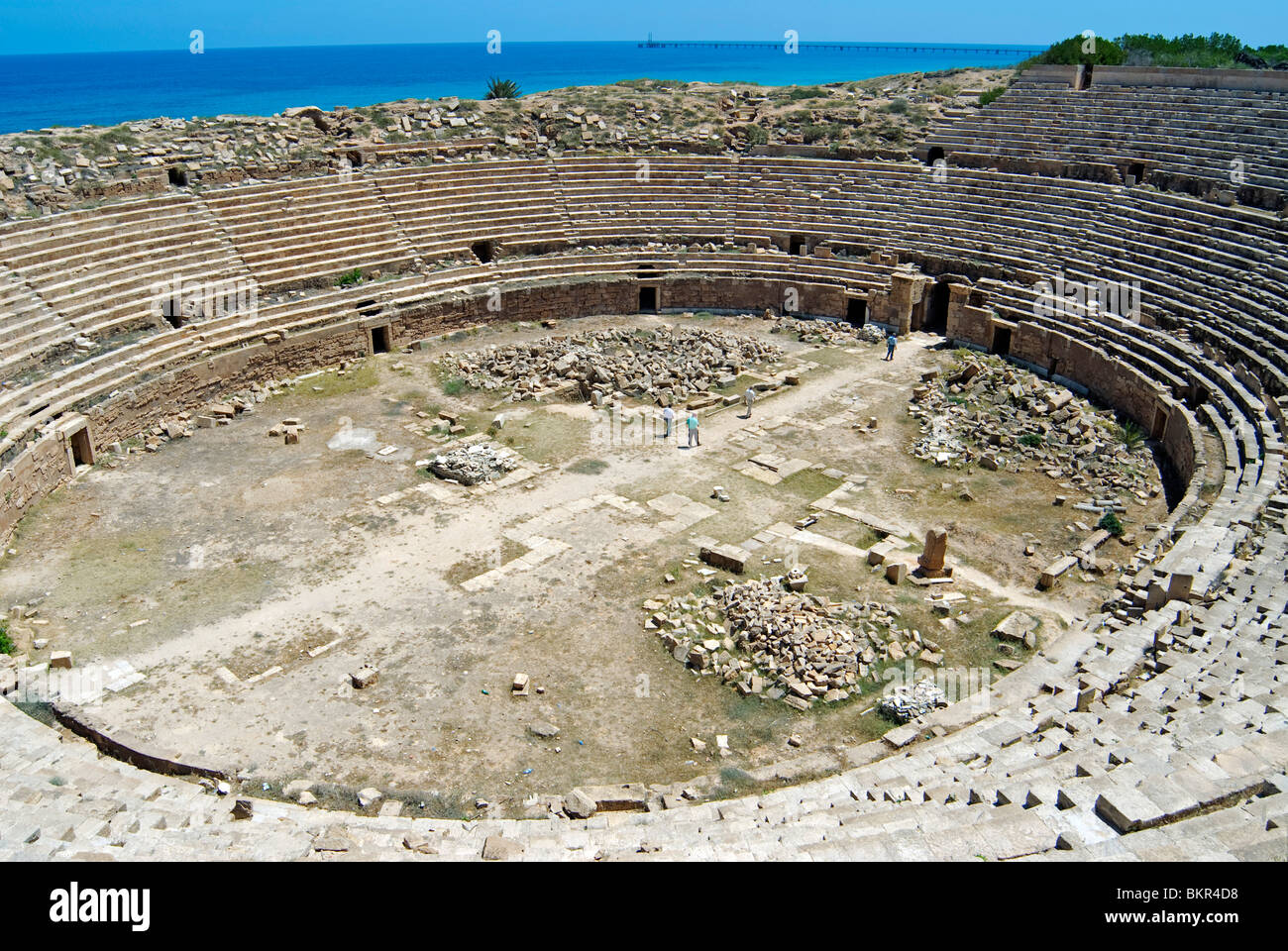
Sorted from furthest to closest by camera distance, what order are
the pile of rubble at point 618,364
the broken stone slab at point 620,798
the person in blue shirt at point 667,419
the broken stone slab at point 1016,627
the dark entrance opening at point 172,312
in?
the dark entrance opening at point 172,312, the pile of rubble at point 618,364, the person in blue shirt at point 667,419, the broken stone slab at point 1016,627, the broken stone slab at point 620,798

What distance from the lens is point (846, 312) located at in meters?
30.1

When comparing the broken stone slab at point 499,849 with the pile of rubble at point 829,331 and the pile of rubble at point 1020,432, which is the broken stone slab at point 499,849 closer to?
the pile of rubble at point 1020,432

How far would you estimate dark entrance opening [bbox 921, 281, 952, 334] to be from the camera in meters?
29.3

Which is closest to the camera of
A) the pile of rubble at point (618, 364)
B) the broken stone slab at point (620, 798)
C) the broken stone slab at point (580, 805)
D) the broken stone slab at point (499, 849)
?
the broken stone slab at point (499, 849)

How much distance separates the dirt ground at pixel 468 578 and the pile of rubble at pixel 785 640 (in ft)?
1.01

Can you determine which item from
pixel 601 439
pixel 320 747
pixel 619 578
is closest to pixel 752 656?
pixel 619 578

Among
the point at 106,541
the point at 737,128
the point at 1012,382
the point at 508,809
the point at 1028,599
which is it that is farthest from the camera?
the point at 737,128

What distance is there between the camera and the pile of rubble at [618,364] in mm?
24234

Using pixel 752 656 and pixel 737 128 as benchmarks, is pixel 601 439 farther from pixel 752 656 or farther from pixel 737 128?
pixel 737 128

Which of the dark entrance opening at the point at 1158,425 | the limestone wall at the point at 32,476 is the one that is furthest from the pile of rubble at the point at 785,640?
the limestone wall at the point at 32,476

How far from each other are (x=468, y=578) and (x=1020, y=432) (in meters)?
12.5

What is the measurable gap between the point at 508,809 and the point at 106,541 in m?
10.3

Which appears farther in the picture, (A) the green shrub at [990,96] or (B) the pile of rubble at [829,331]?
(A) the green shrub at [990,96]

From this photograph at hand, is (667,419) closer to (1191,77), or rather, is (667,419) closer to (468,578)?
(468,578)
